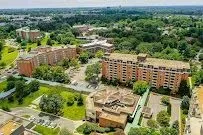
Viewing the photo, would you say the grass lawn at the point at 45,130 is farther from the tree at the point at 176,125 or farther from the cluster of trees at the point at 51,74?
the cluster of trees at the point at 51,74

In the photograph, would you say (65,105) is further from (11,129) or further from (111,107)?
(11,129)

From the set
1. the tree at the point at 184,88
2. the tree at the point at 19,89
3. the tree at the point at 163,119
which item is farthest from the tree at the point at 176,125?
the tree at the point at 19,89

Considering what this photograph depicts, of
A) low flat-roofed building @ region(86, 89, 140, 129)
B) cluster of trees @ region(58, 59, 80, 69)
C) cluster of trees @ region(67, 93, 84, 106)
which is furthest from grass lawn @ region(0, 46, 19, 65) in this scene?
low flat-roofed building @ region(86, 89, 140, 129)

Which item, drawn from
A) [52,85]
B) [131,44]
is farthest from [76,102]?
[131,44]

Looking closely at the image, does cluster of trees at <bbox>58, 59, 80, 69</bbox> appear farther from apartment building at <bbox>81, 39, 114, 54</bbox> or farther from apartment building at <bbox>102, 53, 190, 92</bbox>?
apartment building at <bbox>102, 53, 190, 92</bbox>

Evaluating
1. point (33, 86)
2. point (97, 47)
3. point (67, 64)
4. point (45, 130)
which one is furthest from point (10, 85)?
point (97, 47)
